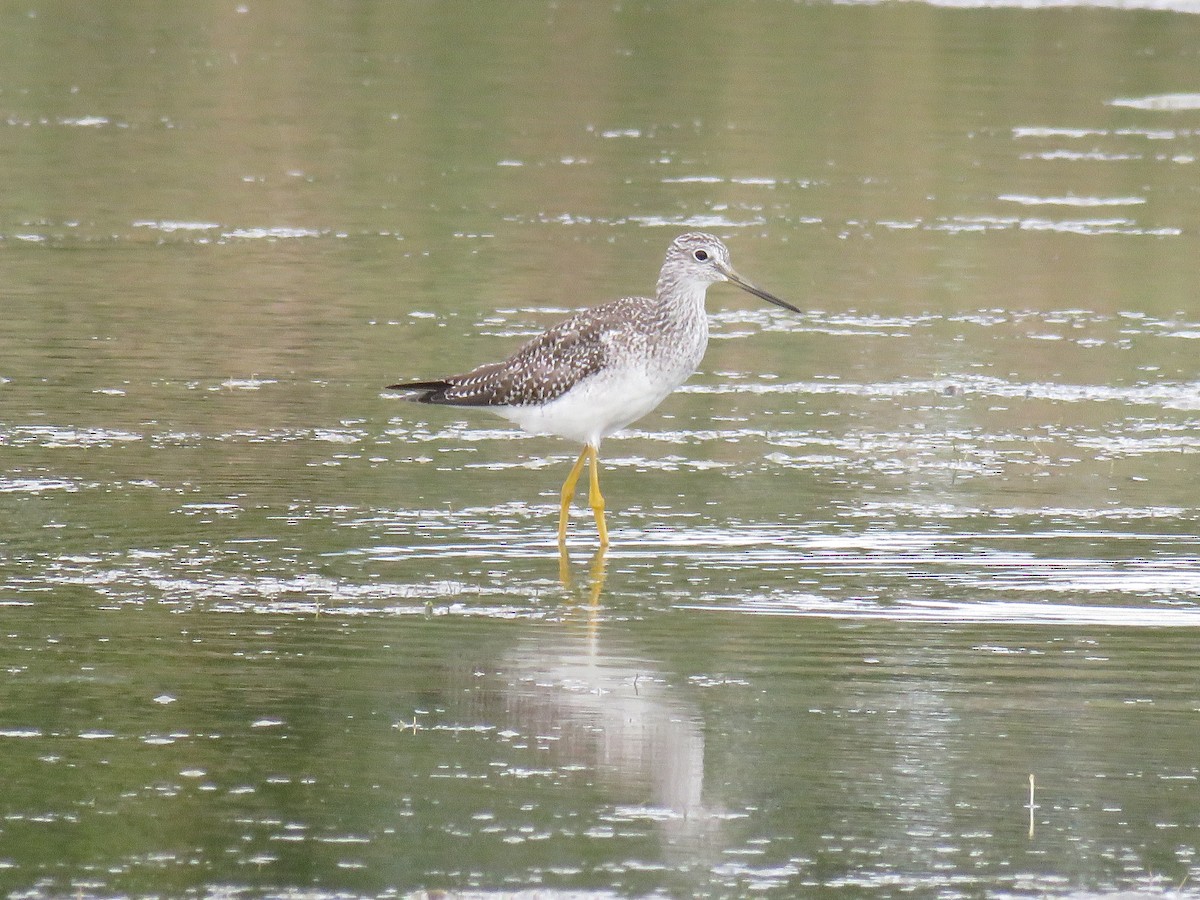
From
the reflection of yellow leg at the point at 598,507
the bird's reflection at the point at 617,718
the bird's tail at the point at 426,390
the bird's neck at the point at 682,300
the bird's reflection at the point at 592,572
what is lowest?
the bird's reflection at the point at 617,718

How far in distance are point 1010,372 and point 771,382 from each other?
1633 millimetres

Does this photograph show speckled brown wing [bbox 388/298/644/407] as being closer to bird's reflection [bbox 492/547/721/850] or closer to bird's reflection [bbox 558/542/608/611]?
bird's reflection [bbox 558/542/608/611]

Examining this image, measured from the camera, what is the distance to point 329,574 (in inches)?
386

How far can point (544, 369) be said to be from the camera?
11.3 m

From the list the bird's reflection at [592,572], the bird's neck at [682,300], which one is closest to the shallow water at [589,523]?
the bird's reflection at [592,572]

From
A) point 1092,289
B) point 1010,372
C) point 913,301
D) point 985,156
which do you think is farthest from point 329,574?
point 985,156

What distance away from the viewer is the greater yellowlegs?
11.2 m

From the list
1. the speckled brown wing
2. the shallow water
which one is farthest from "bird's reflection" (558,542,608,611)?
the speckled brown wing

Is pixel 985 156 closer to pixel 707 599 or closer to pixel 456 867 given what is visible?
pixel 707 599

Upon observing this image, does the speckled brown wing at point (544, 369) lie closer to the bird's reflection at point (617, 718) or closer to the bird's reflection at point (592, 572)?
the bird's reflection at point (592, 572)

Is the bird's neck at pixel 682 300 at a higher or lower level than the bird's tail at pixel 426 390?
higher

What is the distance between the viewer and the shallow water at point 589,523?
22.6 ft

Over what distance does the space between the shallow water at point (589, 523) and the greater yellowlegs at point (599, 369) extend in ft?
1.46

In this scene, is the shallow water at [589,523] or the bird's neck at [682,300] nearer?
the shallow water at [589,523]
